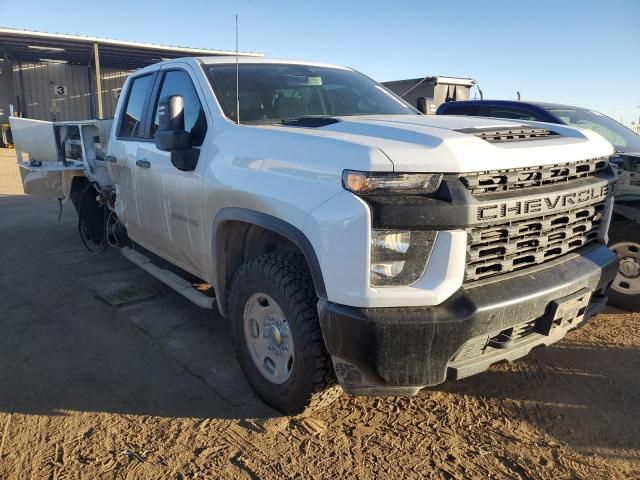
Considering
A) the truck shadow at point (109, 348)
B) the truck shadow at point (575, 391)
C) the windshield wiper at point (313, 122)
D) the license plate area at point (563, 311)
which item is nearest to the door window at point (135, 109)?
the truck shadow at point (109, 348)

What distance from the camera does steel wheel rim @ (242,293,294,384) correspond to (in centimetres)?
284

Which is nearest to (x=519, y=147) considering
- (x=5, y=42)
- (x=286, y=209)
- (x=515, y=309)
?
(x=515, y=309)

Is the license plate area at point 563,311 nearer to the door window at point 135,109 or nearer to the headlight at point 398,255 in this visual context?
the headlight at point 398,255

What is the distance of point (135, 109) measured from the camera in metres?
4.62

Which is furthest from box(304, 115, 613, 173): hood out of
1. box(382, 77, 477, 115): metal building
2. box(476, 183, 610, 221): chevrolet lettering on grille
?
box(382, 77, 477, 115): metal building

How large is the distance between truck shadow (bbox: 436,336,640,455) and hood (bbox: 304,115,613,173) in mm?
1358

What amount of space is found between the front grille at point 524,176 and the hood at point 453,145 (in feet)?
0.11

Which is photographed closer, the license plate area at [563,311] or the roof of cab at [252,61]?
the license plate area at [563,311]

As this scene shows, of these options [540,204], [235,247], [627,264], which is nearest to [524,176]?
[540,204]

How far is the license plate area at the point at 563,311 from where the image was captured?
8.27 ft

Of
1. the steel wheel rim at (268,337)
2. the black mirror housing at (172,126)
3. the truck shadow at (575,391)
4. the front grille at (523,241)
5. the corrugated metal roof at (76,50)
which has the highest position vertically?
the corrugated metal roof at (76,50)

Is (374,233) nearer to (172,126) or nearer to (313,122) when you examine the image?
(313,122)

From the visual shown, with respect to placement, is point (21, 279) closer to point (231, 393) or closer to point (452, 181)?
point (231, 393)

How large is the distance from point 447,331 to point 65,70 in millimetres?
28260
